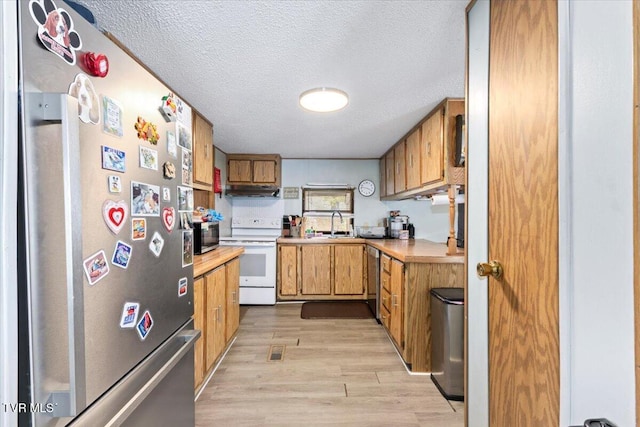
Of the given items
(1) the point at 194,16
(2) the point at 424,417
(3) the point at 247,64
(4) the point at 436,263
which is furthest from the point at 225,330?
(1) the point at 194,16

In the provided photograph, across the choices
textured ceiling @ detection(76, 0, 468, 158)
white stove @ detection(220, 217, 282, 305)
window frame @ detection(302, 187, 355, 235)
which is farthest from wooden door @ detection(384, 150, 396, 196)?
white stove @ detection(220, 217, 282, 305)

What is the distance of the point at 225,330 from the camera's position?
219 cm

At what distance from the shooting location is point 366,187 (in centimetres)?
403

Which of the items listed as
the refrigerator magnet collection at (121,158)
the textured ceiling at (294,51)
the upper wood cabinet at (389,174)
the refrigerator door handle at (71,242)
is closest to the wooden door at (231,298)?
the refrigerator magnet collection at (121,158)

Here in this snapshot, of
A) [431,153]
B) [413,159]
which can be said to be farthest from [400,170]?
[431,153]

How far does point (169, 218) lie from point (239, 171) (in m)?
2.77

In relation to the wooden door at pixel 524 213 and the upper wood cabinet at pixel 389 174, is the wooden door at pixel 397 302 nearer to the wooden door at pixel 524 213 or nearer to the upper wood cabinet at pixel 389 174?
the wooden door at pixel 524 213

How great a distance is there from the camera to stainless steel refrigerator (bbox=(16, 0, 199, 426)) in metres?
0.52

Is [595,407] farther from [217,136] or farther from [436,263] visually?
[217,136]

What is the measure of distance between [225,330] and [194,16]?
217cm

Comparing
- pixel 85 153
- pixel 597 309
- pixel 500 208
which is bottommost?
pixel 597 309

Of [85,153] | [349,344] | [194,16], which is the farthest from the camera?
[349,344]

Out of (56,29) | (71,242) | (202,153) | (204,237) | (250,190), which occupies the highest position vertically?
(202,153)

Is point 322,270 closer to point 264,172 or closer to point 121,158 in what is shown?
point 264,172
